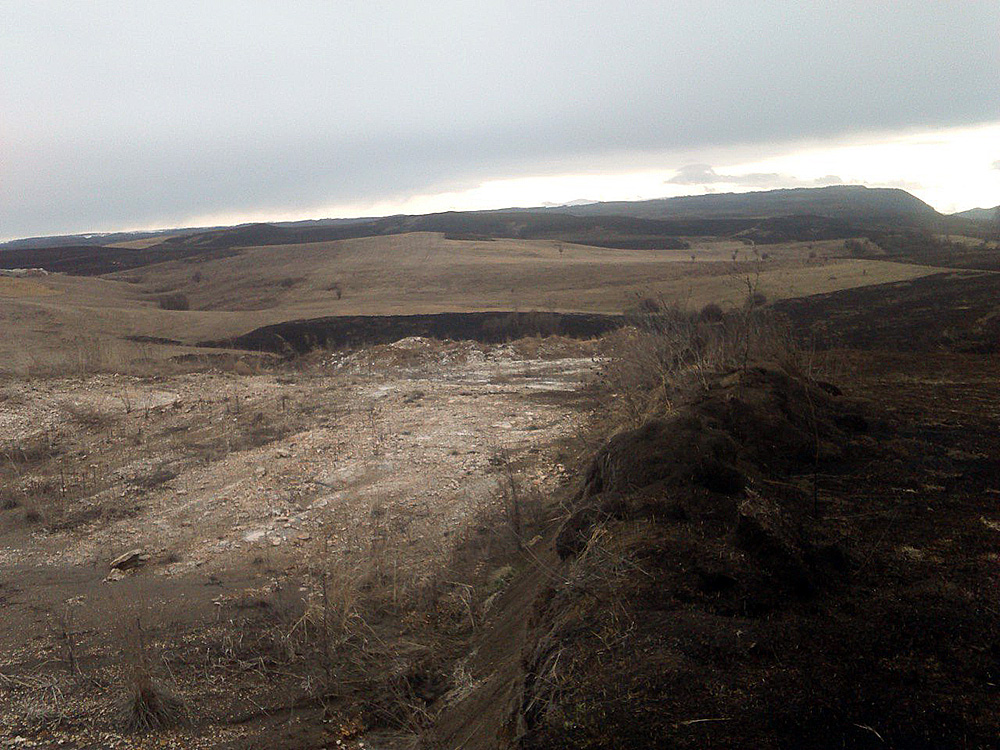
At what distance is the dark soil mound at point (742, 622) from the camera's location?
2.60 metres

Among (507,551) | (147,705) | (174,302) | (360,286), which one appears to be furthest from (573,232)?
(147,705)

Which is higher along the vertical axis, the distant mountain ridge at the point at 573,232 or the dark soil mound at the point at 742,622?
the distant mountain ridge at the point at 573,232

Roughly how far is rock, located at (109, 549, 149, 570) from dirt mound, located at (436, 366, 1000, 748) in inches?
240

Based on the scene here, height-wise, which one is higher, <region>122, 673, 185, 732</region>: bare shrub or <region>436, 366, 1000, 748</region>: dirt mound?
<region>436, 366, 1000, 748</region>: dirt mound

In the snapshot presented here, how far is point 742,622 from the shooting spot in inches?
127

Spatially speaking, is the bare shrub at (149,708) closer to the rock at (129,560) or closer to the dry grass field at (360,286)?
the rock at (129,560)

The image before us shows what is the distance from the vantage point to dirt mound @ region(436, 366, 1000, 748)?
2.61 meters

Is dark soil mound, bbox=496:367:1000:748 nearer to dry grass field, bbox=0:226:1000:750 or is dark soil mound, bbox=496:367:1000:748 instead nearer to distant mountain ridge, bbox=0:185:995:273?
dry grass field, bbox=0:226:1000:750

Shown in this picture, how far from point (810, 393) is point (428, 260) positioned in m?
42.4

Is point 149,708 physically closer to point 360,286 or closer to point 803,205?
point 360,286

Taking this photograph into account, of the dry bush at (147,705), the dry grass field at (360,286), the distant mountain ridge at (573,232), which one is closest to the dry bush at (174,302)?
the dry grass field at (360,286)

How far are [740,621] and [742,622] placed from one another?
0.01m

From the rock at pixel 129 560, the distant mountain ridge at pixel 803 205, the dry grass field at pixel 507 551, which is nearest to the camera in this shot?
the dry grass field at pixel 507 551

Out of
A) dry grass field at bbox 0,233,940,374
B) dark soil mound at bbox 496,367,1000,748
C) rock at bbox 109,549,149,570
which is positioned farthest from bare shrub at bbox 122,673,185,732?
dry grass field at bbox 0,233,940,374
